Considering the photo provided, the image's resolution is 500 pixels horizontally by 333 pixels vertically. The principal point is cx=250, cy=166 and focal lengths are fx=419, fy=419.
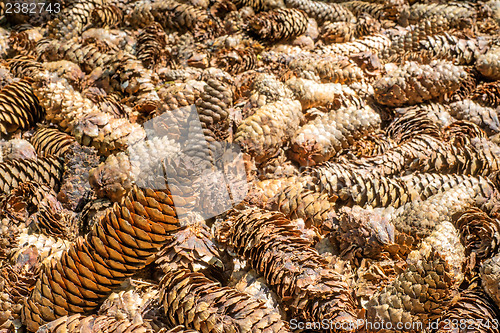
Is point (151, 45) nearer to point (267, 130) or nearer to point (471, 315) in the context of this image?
point (267, 130)

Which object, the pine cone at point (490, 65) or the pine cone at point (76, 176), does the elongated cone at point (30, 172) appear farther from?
the pine cone at point (490, 65)

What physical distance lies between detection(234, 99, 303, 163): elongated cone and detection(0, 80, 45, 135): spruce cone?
1.13 metres

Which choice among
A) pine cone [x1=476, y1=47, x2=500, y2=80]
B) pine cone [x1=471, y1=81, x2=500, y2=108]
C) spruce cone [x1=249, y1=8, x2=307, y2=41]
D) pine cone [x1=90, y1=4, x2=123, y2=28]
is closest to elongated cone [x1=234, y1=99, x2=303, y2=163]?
spruce cone [x1=249, y1=8, x2=307, y2=41]

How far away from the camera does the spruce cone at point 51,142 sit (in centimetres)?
204

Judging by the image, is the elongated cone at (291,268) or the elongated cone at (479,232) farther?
the elongated cone at (479,232)

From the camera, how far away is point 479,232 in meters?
1.64

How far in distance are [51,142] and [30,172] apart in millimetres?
204

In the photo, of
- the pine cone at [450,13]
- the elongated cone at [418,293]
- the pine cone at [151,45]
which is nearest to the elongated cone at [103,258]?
the elongated cone at [418,293]

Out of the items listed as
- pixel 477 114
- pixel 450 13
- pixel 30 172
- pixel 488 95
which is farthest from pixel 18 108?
pixel 450 13

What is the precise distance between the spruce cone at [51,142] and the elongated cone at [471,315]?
1.74 metres

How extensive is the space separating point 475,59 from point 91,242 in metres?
2.40

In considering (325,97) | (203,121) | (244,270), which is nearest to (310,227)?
(244,270)

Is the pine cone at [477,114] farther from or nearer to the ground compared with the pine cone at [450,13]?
nearer to the ground

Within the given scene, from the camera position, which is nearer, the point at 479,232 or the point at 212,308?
the point at 212,308
